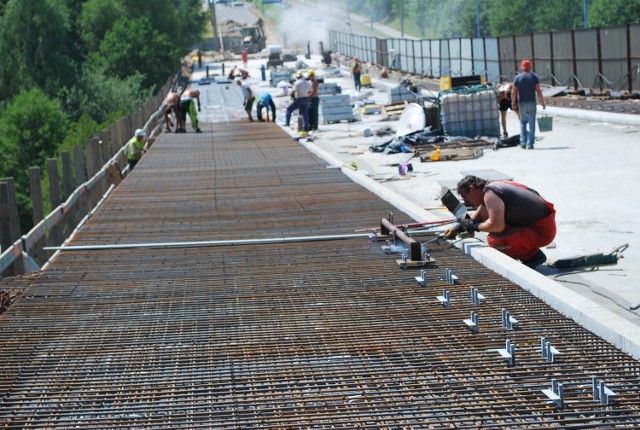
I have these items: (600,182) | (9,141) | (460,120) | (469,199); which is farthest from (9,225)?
(9,141)

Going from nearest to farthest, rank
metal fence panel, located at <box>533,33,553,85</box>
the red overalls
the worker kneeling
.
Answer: the worker kneeling
the red overalls
metal fence panel, located at <box>533,33,553,85</box>

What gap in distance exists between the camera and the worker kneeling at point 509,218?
9898 millimetres

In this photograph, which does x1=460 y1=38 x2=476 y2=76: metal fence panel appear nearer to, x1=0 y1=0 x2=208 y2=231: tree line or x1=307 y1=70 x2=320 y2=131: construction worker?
x1=0 y1=0 x2=208 y2=231: tree line

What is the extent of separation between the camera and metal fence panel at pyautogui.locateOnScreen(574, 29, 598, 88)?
1406 inches

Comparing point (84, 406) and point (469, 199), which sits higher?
point (469, 199)

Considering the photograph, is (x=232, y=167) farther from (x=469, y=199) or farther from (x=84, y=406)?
(x=84, y=406)

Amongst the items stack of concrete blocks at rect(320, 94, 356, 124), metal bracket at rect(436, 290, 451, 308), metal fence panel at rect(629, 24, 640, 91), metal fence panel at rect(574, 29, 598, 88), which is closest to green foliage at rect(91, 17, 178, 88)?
stack of concrete blocks at rect(320, 94, 356, 124)

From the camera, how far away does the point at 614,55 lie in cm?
3419

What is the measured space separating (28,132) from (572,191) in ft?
164

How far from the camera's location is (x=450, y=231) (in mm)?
10281

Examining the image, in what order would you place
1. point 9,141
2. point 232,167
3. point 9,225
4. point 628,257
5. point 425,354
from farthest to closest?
point 9,141 < point 232,167 < point 9,225 < point 628,257 < point 425,354

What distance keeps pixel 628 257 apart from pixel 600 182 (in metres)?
5.89

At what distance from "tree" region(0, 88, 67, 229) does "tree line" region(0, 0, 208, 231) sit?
0.06 m

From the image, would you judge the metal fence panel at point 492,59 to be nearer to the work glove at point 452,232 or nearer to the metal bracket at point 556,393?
the work glove at point 452,232
